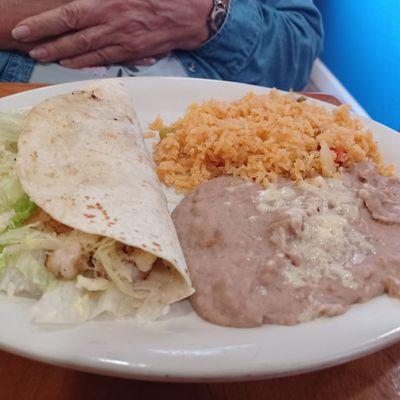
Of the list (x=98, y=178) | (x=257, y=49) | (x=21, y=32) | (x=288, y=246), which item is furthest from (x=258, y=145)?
(x=21, y=32)

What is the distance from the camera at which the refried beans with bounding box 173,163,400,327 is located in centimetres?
94

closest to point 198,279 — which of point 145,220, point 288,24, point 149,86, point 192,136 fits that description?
point 145,220

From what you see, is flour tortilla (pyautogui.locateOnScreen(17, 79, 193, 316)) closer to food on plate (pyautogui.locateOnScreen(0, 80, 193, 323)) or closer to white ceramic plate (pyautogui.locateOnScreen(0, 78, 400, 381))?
food on plate (pyautogui.locateOnScreen(0, 80, 193, 323))

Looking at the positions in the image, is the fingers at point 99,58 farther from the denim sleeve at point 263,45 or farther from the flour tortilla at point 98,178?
the flour tortilla at point 98,178

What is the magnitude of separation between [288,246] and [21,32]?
1.39 meters

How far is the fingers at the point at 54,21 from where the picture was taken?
184 centimetres

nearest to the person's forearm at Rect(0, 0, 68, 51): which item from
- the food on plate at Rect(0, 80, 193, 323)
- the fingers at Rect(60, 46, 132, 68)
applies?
the fingers at Rect(60, 46, 132, 68)

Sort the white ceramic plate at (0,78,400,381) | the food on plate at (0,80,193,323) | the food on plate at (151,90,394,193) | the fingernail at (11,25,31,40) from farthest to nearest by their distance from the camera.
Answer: the fingernail at (11,25,31,40) → the food on plate at (151,90,394,193) → the food on plate at (0,80,193,323) → the white ceramic plate at (0,78,400,381)

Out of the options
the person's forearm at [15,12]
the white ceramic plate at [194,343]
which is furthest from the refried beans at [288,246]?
the person's forearm at [15,12]

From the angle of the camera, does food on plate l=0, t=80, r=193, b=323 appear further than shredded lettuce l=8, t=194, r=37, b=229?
No

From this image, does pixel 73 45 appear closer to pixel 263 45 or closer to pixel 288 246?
pixel 263 45

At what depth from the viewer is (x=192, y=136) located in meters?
1.46

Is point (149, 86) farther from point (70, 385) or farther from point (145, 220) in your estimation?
point (70, 385)

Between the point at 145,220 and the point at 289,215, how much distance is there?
13.7 inches
